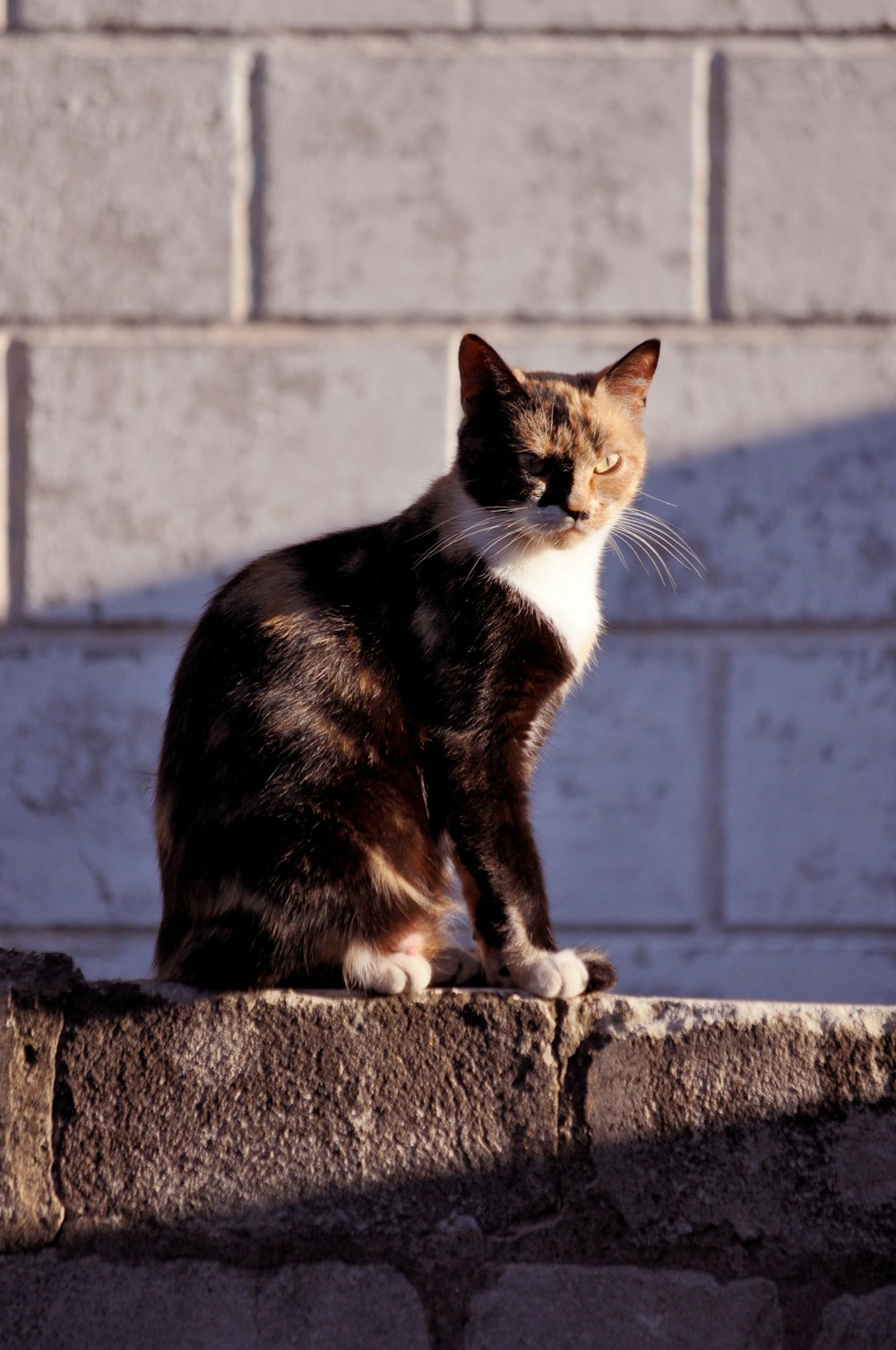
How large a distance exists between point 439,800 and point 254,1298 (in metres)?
0.72

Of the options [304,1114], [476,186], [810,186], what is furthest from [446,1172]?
[810,186]

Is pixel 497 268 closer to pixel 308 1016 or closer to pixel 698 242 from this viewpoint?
pixel 698 242

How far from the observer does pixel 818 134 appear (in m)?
3.29

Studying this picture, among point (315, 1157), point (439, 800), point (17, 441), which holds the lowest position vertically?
point (315, 1157)

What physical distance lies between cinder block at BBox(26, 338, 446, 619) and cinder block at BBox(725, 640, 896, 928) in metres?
1.01

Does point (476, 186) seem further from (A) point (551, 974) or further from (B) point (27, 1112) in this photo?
(B) point (27, 1112)

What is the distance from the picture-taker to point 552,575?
2.19 metres

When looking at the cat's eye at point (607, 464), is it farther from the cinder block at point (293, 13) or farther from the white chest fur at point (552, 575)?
the cinder block at point (293, 13)

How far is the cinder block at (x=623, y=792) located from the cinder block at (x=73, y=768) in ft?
3.24

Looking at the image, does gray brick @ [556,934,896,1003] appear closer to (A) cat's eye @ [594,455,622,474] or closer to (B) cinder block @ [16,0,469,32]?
(A) cat's eye @ [594,455,622,474]

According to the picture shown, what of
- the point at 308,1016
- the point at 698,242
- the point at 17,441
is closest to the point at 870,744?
the point at 698,242

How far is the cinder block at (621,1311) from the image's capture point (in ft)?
5.81

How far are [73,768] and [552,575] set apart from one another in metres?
1.64

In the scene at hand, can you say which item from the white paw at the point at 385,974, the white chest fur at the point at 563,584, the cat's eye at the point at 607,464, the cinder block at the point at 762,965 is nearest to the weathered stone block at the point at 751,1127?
the white paw at the point at 385,974
